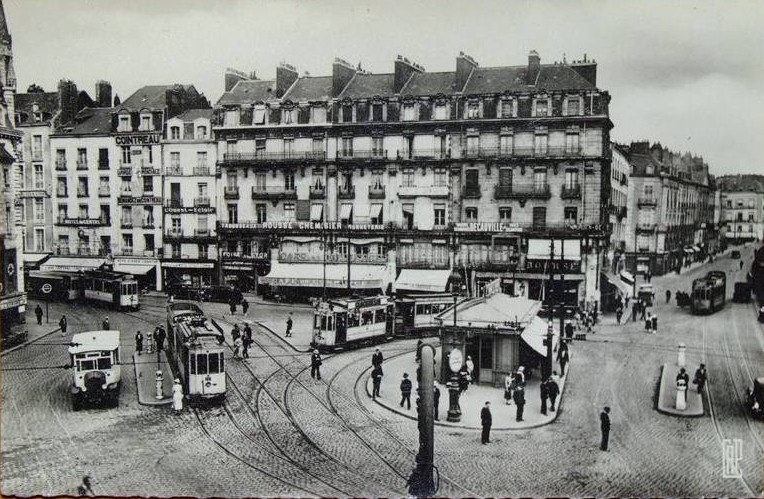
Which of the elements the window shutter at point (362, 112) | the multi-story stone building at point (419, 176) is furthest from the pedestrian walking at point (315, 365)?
the window shutter at point (362, 112)

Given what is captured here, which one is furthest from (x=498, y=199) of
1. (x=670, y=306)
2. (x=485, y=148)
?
(x=670, y=306)

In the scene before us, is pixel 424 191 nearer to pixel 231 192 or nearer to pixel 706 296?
pixel 231 192

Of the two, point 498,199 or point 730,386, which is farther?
point 498,199

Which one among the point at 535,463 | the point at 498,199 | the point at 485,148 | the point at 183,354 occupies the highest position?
the point at 485,148

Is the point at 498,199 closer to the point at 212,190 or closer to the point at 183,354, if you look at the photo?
the point at 212,190

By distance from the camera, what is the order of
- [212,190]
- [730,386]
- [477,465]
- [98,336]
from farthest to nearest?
[212,190] < [730,386] < [98,336] < [477,465]

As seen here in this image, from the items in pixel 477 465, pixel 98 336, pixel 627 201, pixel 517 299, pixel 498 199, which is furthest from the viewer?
pixel 627 201

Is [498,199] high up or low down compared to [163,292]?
up

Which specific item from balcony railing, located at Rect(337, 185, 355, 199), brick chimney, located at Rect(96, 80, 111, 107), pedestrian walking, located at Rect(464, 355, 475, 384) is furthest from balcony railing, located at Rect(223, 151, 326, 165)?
pedestrian walking, located at Rect(464, 355, 475, 384)
